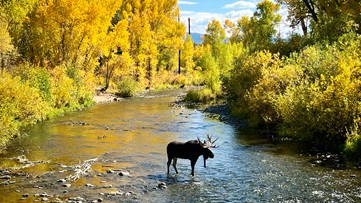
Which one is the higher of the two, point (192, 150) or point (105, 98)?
point (105, 98)

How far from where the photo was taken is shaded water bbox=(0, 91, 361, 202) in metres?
13.7

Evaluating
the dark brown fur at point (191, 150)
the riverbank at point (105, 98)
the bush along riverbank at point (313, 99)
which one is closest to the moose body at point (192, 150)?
the dark brown fur at point (191, 150)

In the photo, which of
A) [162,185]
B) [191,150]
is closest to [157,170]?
[191,150]

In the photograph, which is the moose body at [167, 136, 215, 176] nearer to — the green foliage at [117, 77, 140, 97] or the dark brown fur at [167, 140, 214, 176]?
the dark brown fur at [167, 140, 214, 176]

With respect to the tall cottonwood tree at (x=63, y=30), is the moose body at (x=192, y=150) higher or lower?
lower

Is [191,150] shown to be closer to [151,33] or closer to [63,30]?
[63,30]

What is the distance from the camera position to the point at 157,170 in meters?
17.1

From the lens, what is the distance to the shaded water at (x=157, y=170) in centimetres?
1367

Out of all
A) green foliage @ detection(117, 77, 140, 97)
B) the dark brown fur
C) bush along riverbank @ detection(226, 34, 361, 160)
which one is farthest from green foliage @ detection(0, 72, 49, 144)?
green foliage @ detection(117, 77, 140, 97)

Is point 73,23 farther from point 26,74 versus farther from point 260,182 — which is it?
point 260,182

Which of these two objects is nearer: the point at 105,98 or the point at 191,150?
the point at 191,150

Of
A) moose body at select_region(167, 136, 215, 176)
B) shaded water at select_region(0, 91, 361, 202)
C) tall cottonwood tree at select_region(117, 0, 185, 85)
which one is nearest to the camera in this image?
shaded water at select_region(0, 91, 361, 202)

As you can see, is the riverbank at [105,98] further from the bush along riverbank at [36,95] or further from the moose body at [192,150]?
the moose body at [192,150]

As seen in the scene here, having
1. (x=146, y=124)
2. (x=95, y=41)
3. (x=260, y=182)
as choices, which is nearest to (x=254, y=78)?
(x=146, y=124)
